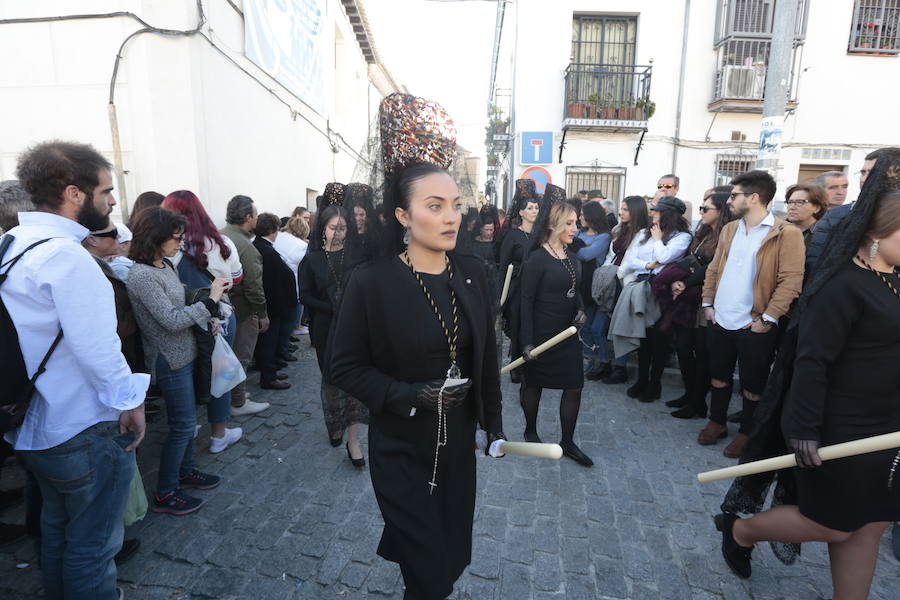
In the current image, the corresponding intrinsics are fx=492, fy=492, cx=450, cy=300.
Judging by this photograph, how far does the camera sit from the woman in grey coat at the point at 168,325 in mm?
3006

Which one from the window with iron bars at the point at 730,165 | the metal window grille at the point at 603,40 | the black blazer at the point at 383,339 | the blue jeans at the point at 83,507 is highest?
the metal window grille at the point at 603,40

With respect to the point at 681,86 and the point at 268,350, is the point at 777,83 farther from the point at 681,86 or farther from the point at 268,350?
the point at 681,86

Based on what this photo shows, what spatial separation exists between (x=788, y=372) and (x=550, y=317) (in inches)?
Result: 68.4

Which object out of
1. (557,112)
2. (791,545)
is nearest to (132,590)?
(791,545)

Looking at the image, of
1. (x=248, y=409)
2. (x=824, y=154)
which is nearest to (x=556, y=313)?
(x=248, y=409)

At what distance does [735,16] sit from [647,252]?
437 inches

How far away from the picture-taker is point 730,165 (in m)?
13.1

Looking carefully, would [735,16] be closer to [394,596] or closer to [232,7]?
[232,7]

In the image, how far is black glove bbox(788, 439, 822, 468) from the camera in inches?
83.0

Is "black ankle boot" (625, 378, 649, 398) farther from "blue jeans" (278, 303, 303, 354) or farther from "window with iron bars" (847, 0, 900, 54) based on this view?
"window with iron bars" (847, 0, 900, 54)

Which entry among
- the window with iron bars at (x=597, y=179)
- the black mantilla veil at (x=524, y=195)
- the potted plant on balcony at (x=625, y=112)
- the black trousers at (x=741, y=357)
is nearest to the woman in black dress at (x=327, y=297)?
the black mantilla veil at (x=524, y=195)

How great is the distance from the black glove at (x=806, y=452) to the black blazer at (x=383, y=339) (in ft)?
4.77

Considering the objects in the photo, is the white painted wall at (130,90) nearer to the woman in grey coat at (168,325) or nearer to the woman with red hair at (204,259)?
the woman with red hair at (204,259)

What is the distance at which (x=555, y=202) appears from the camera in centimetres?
386
